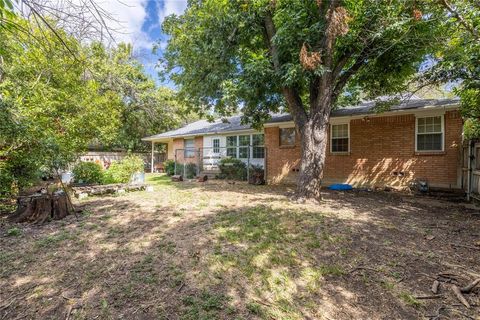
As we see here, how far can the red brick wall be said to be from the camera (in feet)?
27.9

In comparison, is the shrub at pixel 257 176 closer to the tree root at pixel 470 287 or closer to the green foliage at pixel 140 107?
the tree root at pixel 470 287

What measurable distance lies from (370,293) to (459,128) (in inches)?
326

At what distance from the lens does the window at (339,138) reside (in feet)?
35.3

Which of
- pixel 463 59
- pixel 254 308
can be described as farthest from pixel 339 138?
pixel 254 308

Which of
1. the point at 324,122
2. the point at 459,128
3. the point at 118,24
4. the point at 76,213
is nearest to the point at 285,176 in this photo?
the point at 324,122

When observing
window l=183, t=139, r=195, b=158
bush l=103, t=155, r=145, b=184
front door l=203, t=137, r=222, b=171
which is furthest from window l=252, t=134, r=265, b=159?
bush l=103, t=155, r=145, b=184

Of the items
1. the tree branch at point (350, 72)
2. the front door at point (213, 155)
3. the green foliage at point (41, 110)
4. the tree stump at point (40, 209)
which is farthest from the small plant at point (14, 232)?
the front door at point (213, 155)

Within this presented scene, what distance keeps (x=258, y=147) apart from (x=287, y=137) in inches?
85.2

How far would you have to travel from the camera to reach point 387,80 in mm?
8930

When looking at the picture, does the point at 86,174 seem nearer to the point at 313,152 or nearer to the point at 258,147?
the point at 258,147

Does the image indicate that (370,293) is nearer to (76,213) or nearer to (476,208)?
(476,208)

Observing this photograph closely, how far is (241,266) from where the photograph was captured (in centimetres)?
352

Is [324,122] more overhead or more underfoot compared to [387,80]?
more underfoot

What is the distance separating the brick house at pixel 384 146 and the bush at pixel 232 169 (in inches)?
55.8
